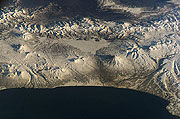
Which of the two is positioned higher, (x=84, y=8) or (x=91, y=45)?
(x=84, y=8)

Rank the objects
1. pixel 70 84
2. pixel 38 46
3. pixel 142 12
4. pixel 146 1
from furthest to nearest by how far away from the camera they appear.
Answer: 1. pixel 146 1
2. pixel 142 12
3. pixel 38 46
4. pixel 70 84

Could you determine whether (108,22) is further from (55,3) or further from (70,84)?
(70,84)

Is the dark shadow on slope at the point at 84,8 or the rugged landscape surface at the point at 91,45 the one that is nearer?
the rugged landscape surface at the point at 91,45

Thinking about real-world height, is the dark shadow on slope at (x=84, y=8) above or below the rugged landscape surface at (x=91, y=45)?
above

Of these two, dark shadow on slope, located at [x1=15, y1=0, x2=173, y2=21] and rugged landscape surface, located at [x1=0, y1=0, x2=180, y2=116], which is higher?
dark shadow on slope, located at [x1=15, y1=0, x2=173, y2=21]

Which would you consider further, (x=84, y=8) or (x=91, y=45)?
(x=84, y=8)

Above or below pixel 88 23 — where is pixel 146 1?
above

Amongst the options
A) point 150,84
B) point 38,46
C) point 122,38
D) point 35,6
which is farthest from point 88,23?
point 150,84

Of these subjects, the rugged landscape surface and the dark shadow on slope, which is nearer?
the rugged landscape surface
